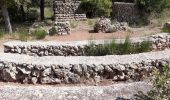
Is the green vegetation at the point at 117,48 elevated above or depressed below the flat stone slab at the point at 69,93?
below

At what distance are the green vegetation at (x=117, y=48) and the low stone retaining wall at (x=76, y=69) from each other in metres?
1.59

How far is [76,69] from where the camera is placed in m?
9.91

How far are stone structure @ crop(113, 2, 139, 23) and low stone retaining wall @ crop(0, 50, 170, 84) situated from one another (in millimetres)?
13920

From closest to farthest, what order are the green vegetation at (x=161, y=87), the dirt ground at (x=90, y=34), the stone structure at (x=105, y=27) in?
the green vegetation at (x=161, y=87), the dirt ground at (x=90, y=34), the stone structure at (x=105, y=27)

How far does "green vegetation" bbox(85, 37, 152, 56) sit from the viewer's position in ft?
39.4

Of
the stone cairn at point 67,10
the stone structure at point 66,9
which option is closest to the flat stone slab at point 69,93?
the stone cairn at point 67,10

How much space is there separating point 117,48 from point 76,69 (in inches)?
98.1

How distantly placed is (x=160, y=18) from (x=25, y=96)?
16481mm

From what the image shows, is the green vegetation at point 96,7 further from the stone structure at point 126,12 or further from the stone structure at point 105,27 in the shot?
the stone structure at point 105,27

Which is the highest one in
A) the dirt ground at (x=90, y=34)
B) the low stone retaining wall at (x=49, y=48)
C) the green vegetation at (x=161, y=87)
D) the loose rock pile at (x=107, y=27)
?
the green vegetation at (x=161, y=87)

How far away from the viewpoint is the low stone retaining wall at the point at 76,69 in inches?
392

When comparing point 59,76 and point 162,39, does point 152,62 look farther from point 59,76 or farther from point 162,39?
point 162,39

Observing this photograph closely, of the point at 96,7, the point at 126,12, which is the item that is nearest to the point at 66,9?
the point at 96,7

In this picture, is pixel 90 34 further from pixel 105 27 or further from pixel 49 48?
pixel 49 48
